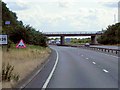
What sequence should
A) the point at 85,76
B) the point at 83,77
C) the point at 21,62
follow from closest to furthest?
1. the point at 83,77
2. the point at 85,76
3. the point at 21,62

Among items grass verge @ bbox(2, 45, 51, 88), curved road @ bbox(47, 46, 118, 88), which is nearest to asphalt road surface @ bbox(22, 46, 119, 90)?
curved road @ bbox(47, 46, 118, 88)

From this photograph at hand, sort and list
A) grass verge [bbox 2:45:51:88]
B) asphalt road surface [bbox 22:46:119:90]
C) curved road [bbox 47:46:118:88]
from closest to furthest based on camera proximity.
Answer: asphalt road surface [bbox 22:46:119:90] < curved road [bbox 47:46:118:88] < grass verge [bbox 2:45:51:88]

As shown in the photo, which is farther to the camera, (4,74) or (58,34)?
(58,34)

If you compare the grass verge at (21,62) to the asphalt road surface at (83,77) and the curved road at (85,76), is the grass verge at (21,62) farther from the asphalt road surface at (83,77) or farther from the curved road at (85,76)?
the curved road at (85,76)

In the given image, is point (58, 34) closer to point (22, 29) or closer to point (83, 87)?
point (22, 29)

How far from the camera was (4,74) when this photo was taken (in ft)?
59.6

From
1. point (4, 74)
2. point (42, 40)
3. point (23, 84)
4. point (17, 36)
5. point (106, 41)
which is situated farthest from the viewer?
point (106, 41)

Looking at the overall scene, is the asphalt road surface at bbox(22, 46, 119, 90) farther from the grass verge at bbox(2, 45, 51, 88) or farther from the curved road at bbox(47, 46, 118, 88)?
the grass verge at bbox(2, 45, 51, 88)

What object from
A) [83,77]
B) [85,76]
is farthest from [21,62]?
[83,77]

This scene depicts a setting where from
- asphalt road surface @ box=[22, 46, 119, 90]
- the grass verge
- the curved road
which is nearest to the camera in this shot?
asphalt road surface @ box=[22, 46, 119, 90]

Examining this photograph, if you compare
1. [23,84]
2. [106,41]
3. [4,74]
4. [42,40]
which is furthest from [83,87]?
[106,41]

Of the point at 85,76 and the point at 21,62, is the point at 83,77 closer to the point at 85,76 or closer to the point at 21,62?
the point at 85,76

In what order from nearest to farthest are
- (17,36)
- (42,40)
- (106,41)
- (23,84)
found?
(23,84) < (17,36) < (42,40) < (106,41)

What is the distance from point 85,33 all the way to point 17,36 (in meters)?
97.3
